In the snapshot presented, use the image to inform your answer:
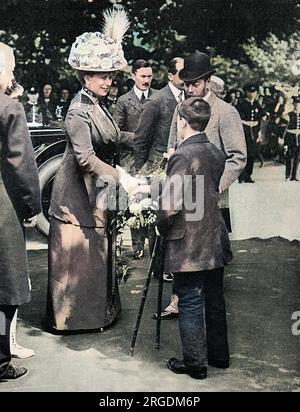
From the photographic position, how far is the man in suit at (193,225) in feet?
10.9

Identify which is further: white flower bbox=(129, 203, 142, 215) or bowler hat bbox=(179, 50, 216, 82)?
bowler hat bbox=(179, 50, 216, 82)

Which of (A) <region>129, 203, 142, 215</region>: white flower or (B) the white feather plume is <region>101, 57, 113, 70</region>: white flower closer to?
(B) the white feather plume

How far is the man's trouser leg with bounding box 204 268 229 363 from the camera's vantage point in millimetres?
3551

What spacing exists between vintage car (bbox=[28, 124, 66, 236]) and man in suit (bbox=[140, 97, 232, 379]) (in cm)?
296

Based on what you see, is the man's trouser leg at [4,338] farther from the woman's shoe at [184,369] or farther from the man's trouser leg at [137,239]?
the man's trouser leg at [137,239]

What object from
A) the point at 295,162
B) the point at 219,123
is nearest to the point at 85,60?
the point at 219,123

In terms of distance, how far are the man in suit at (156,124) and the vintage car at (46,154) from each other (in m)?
1.04

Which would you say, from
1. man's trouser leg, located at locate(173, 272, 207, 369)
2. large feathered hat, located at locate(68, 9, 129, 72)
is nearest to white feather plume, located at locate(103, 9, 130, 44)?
large feathered hat, located at locate(68, 9, 129, 72)

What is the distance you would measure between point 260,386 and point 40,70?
3.50 m

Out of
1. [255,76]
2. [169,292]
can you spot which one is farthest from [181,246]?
[255,76]

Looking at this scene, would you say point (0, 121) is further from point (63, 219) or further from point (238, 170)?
point (238, 170)

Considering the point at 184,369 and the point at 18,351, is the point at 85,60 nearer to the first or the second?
the point at 18,351

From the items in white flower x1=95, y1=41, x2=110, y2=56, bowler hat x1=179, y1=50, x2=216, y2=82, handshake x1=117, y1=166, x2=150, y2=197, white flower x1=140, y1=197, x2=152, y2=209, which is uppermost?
white flower x1=95, y1=41, x2=110, y2=56
